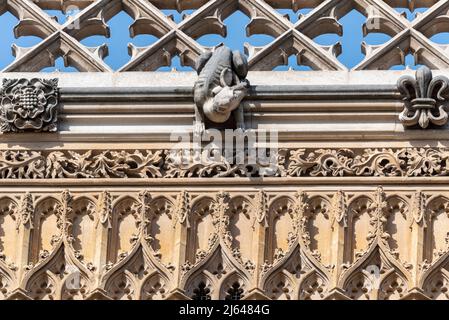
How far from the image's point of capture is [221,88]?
62.0 ft

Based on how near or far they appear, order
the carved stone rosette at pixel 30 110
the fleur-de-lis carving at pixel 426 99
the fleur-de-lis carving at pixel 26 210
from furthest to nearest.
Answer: the carved stone rosette at pixel 30 110 < the fleur-de-lis carving at pixel 426 99 < the fleur-de-lis carving at pixel 26 210

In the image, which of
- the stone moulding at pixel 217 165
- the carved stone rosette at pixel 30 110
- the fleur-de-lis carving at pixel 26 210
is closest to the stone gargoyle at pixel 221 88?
the stone moulding at pixel 217 165

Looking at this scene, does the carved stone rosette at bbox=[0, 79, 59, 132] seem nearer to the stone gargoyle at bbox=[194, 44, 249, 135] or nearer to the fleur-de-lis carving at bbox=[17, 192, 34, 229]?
the fleur-de-lis carving at bbox=[17, 192, 34, 229]

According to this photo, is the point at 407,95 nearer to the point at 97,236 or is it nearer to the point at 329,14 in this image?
the point at 329,14

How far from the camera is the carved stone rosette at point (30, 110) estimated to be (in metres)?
19.1

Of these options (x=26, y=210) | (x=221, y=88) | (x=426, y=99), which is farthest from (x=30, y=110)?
(x=426, y=99)

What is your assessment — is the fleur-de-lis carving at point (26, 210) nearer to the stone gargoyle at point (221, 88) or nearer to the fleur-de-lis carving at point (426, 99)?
the stone gargoyle at point (221, 88)

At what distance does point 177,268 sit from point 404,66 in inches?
99.3

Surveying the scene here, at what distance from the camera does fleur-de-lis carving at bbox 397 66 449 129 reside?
742 inches

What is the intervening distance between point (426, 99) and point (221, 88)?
4.87ft

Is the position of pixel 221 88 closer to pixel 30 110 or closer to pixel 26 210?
pixel 30 110

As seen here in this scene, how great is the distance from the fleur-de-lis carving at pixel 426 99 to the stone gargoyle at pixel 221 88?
1.16 meters

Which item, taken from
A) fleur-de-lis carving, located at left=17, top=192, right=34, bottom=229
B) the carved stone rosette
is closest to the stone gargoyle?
the carved stone rosette

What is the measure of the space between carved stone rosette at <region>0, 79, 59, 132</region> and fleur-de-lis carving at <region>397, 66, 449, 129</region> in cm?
255
